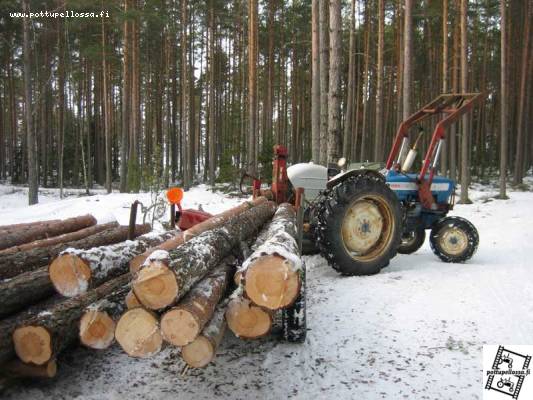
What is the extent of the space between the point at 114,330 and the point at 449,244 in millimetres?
5008

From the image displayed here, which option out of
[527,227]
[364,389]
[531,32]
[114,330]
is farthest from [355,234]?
[531,32]

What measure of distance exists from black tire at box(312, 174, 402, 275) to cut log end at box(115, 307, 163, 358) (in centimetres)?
292

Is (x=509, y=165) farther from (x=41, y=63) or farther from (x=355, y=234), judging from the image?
(x=41, y=63)

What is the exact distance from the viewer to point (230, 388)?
292 centimetres

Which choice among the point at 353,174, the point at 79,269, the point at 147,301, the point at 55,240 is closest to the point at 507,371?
the point at 147,301

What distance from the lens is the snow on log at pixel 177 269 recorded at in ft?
8.17

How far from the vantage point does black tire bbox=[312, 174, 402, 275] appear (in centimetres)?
509

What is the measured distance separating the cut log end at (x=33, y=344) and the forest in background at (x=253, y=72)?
8634mm

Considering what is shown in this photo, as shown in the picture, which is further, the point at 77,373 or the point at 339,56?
the point at 339,56

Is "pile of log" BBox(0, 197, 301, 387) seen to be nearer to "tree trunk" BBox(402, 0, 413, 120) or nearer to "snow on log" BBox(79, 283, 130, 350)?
"snow on log" BBox(79, 283, 130, 350)

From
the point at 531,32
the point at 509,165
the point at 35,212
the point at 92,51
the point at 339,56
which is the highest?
the point at 531,32

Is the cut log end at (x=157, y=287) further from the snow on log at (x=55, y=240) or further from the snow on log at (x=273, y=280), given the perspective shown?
the snow on log at (x=55, y=240)

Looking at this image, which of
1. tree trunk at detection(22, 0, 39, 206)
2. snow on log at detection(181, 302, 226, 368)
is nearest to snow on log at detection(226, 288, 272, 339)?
snow on log at detection(181, 302, 226, 368)

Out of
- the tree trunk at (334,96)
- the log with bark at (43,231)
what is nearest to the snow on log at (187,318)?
the log with bark at (43,231)
